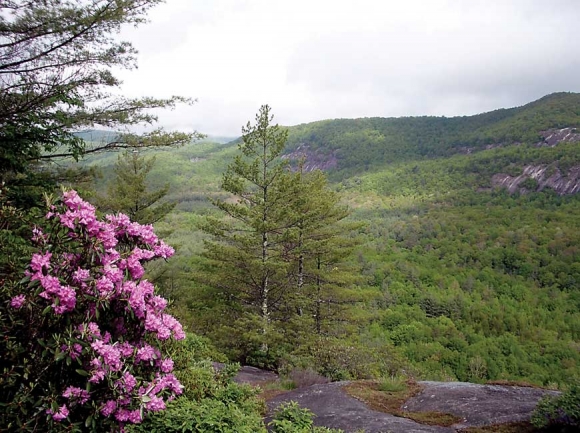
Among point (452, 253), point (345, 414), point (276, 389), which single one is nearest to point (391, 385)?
point (345, 414)

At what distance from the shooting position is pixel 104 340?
2.73 metres

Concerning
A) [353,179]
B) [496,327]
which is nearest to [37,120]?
[496,327]

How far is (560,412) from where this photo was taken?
15.9ft

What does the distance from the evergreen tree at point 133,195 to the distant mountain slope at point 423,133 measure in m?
106

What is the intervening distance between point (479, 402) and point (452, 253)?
54.8 metres

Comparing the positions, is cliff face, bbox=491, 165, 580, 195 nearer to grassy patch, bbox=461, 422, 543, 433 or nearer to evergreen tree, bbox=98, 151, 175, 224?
evergreen tree, bbox=98, 151, 175, 224

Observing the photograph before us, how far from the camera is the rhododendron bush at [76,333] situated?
2.54 metres

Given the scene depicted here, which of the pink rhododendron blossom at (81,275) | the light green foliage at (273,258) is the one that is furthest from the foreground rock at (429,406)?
the light green foliage at (273,258)

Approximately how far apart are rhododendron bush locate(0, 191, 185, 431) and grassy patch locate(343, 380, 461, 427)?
4.27 m

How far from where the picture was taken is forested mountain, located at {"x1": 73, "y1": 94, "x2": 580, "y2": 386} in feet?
61.6

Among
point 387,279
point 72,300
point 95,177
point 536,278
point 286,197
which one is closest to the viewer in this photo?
point 72,300

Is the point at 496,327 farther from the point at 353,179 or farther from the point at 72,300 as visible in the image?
the point at 353,179

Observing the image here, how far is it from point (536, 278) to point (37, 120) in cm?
5727

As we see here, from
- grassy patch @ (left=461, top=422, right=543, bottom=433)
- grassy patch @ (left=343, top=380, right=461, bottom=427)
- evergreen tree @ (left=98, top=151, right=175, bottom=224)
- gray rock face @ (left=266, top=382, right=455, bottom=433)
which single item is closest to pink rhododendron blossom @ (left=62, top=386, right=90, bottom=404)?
gray rock face @ (left=266, top=382, right=455, bottom=433)
